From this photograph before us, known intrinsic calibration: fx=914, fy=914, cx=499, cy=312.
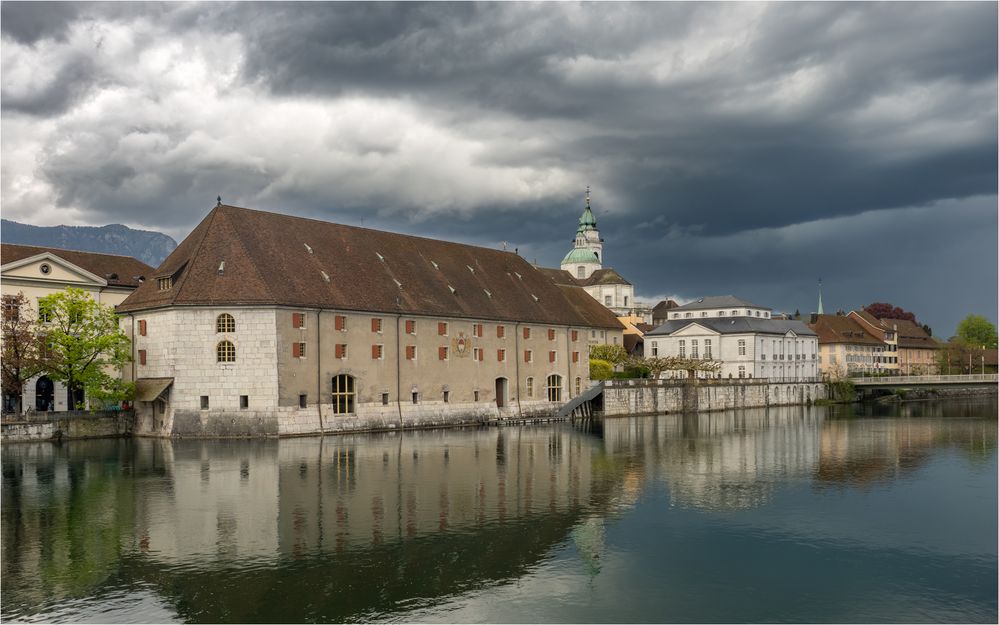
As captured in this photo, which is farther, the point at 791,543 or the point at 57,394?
the point at 57,394

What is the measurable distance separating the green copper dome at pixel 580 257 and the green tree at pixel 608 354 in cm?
9360

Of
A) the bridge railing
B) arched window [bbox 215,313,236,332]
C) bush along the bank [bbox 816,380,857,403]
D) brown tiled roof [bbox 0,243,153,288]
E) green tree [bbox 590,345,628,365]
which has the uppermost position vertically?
brown tiled roof [bbox 0,243,153,288]

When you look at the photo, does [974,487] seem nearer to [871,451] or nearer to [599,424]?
[871,451]

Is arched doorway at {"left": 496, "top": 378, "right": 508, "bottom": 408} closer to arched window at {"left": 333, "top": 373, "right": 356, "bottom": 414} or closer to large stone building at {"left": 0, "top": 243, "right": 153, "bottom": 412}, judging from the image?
arched window at {"left": 333, "top": 373, "right": 356, "bottom": 414}

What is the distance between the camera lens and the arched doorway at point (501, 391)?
253ft

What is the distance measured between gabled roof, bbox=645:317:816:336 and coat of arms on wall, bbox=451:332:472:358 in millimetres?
51975

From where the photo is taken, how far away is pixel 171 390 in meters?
59.7

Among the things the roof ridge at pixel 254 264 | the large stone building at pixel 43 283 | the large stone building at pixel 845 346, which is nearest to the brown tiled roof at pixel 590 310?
the large stone building at pixel 845 346

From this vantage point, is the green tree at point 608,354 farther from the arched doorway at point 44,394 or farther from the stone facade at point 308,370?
the arched doorway at point 44,394

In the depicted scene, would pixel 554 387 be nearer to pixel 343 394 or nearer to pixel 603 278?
pixel 343 394

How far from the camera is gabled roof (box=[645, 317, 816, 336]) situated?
11594 cm

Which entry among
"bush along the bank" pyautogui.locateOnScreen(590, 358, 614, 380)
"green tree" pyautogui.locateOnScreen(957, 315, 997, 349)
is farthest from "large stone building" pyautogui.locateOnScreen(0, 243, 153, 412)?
"green tree" pyautogui.locateOnScreen(957, 315, 997, 349)

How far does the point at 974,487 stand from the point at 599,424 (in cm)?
3983

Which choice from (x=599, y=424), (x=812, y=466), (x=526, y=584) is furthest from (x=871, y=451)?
(x=526, y=584)
